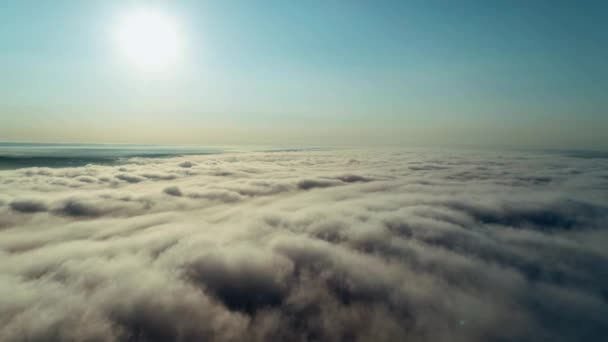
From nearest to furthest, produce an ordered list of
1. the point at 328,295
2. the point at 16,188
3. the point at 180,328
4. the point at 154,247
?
1. the point at 180,328
2. the point at 328,295
3. the point at 154,247
4. the point at 16,188

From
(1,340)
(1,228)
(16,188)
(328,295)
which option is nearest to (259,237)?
(328,295)

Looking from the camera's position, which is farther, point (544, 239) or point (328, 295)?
point (544, 239)

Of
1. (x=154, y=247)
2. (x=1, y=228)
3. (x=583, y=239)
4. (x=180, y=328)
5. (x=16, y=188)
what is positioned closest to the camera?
(x=180, y=328)

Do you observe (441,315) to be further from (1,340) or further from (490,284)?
(1,340)

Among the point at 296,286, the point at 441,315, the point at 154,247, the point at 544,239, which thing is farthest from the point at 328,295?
the point at 544,239

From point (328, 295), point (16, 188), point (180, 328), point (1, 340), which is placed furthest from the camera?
point (16, 188)

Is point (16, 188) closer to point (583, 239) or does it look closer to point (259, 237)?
point (259, 237)

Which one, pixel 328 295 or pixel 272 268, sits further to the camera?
pixel 272 268

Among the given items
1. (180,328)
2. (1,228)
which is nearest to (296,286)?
(180,328)

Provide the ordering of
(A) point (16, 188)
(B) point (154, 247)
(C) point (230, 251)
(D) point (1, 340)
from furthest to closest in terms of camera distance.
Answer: (A) point (16, 188) < (B) point (154, 247) < (C) point (230, 251) < (D) point (1, 340)
